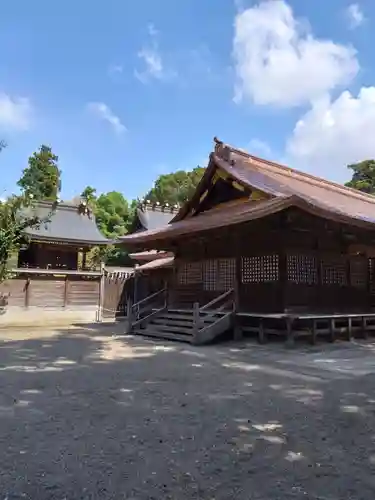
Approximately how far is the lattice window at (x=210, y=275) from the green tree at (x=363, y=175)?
2971cm

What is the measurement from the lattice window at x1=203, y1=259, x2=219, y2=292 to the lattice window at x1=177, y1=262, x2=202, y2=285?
0.29 metres

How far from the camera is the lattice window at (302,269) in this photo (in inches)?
431

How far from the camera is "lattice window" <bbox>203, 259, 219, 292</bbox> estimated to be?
12641 millimetres

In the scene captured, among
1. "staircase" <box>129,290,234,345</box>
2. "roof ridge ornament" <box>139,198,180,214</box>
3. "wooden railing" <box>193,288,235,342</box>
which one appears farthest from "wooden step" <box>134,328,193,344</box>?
"roof ridge ornament" <box>139,198,180,214</box>

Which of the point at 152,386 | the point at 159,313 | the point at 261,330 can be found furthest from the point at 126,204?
the point at 152,386

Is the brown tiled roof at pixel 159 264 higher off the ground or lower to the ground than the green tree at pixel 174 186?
lower

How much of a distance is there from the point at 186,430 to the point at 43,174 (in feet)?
125

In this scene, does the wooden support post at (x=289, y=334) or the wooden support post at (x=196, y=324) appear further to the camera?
the wooden support post at (x=196, y=324)

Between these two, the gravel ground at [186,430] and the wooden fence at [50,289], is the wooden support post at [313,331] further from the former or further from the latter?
the wooden fence at [50,289]

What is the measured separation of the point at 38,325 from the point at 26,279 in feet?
7.17

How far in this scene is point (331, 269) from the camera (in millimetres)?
11852

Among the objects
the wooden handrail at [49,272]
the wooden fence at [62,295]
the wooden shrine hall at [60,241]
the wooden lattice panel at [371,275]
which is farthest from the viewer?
the wooden shrine hall at [60,241]

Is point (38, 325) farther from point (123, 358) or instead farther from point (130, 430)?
point (130, 430)

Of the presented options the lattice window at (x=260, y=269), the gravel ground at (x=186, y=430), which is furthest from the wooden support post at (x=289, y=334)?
the gravel ground at (x=186, y=430)
